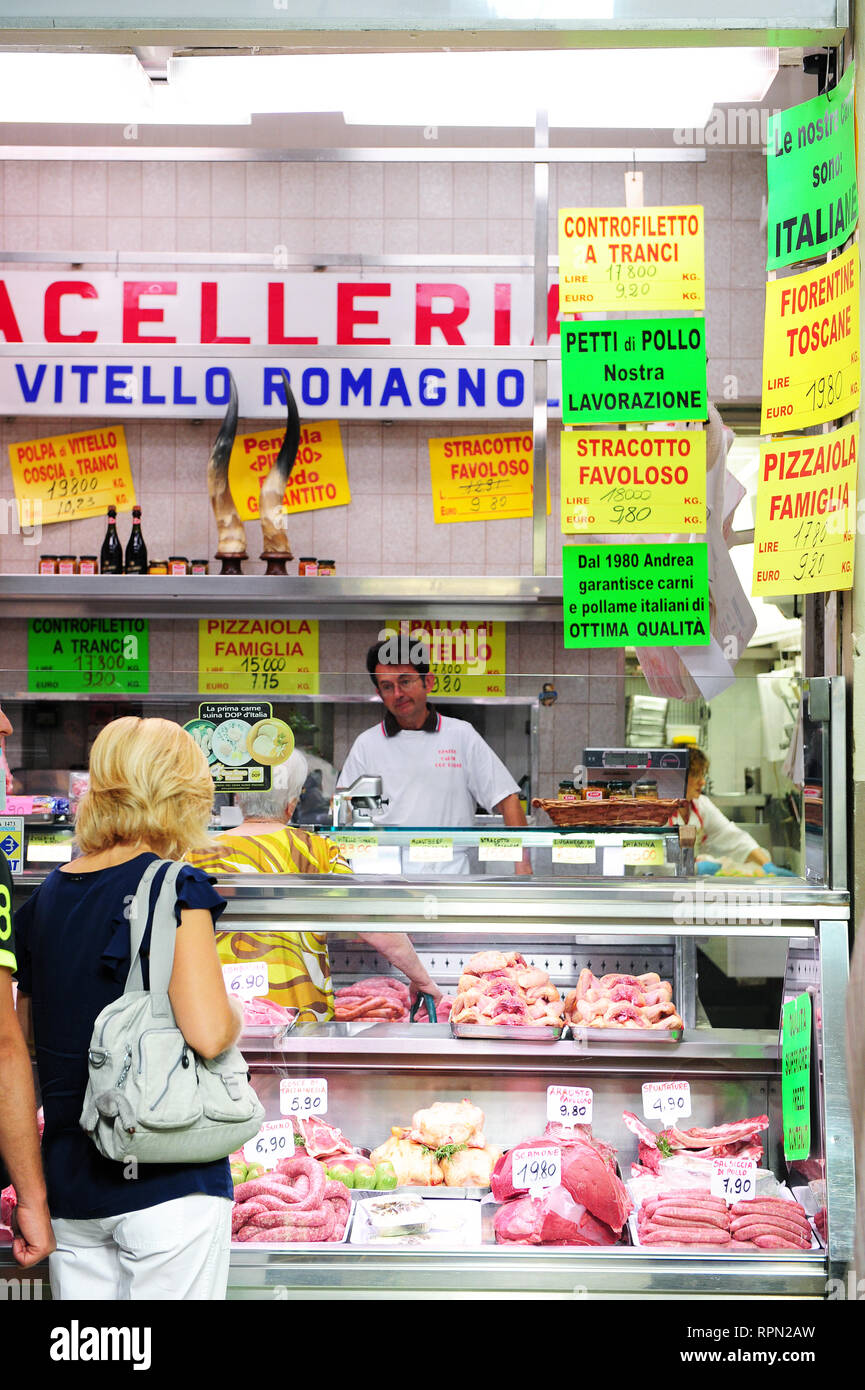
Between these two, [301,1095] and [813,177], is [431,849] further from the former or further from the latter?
[813,177]

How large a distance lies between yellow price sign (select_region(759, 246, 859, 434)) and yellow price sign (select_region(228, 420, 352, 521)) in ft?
10.4

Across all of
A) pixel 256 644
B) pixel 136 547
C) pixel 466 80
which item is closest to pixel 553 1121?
pixel 466 80

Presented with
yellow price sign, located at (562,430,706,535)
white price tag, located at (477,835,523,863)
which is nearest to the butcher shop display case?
white price tag, located at (477,835,523,863)

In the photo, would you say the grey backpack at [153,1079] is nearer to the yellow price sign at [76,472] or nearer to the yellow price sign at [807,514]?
the yellow price sign at [807,514]

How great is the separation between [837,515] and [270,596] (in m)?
2.84

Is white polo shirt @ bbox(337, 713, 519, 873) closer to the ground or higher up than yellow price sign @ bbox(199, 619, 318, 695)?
closer to the ground

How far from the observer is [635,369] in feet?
10.2

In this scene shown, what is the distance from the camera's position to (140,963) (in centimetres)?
203

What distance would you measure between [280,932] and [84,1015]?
66cm

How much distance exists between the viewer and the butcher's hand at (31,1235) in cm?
202

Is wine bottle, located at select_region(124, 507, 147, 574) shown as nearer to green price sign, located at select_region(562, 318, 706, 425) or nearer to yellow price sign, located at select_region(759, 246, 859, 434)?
green price sign, located at select_region(562, 318, 706, 425)

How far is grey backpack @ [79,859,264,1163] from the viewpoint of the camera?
197 centimetres

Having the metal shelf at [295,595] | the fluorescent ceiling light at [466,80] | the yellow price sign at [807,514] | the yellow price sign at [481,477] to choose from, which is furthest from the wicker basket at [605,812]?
the yellow price sign at [481,477]
